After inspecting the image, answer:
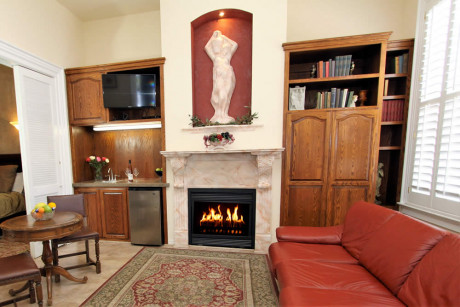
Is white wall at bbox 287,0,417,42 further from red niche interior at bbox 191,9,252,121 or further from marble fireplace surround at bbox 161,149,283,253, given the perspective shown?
marble fireplace surround at bbox 161,149,283,253

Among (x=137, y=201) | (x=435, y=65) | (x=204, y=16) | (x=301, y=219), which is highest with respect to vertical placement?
(x=204, y=16)

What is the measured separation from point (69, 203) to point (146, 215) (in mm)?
922

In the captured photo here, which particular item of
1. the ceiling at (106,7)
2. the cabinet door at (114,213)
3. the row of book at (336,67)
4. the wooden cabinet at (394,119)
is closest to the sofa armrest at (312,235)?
the wooden cabinet at (394,119)

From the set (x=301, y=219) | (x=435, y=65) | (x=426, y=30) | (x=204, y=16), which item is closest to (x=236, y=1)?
(x=204, y=16)

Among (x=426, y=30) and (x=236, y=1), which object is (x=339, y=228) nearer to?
(x=426, y=30)

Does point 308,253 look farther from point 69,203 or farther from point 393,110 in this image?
point 69,203

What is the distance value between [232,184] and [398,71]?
2657 mm

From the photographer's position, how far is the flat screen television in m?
2.65

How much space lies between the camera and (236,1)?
2.40 meters

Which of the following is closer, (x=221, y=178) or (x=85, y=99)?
(x=221, y=178)

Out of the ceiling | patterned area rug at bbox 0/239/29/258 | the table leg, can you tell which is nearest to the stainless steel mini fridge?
the table leg

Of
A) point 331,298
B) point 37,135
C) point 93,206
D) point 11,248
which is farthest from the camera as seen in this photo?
point 93,206

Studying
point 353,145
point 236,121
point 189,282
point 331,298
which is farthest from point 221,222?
point 353,145

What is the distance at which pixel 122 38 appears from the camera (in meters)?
3.14
